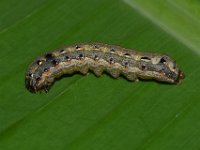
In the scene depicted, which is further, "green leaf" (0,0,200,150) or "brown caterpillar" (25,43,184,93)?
"brown caterpillar" (25,43,184,93)

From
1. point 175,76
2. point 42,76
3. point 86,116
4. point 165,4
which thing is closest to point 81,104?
point 86,116

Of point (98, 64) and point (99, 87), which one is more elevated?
point (98, 64)

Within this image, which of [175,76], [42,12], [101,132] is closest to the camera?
[101,132]

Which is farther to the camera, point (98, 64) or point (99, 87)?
point (98, 64)

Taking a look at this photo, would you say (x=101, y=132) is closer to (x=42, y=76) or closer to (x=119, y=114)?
(x=119, y=114)

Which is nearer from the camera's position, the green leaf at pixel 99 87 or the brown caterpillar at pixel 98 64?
the green leaf at pixel 99 87
